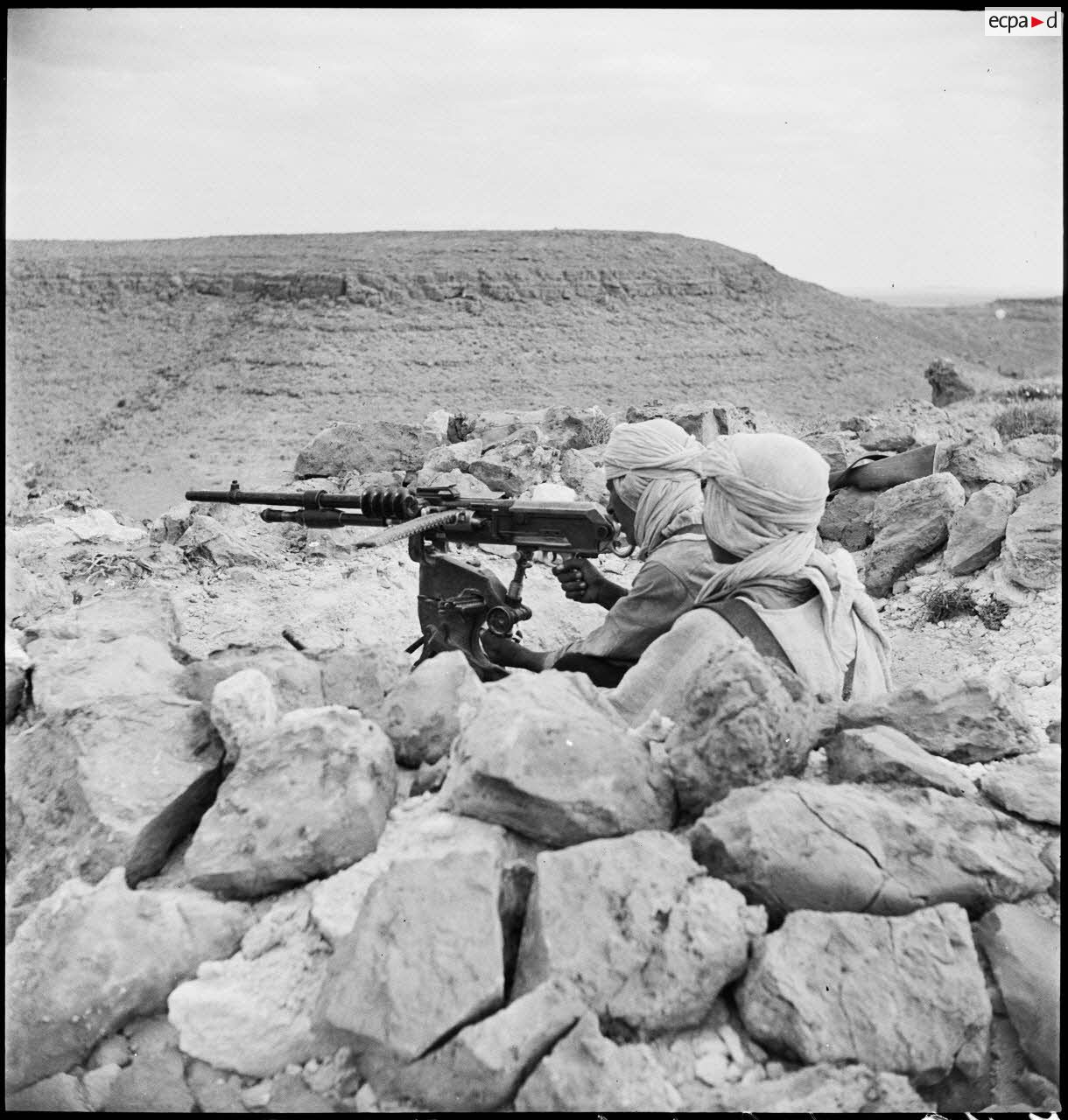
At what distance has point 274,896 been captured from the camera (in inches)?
89.1

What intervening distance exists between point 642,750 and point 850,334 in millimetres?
37129

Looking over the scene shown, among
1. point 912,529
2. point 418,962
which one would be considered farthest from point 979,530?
point 418,962

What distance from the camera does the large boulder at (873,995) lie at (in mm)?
1833

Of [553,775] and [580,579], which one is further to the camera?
[580,579]

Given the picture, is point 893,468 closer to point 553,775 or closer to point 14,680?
point 553,775

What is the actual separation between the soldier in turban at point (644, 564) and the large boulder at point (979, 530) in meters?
2.41

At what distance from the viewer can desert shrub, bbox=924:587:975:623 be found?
539 cm

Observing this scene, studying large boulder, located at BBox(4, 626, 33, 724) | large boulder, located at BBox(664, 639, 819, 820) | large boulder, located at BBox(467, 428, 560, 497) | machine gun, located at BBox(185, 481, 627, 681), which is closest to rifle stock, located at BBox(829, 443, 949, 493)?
large boulder, located at BBox(467, 428, 560, 497)

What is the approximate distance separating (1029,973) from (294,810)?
148 cm

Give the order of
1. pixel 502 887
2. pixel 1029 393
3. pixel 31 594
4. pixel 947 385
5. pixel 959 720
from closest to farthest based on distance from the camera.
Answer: pixel 502 887
pixel 959 720
pixel 31 594
pixel 1029 393
pixel 947 385

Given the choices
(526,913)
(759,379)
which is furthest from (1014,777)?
(759,379)

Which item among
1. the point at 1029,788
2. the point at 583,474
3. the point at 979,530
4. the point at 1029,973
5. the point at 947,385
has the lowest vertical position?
the point at 1029,973

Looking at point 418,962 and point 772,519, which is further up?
point 772,519

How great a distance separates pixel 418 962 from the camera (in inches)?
73.6
